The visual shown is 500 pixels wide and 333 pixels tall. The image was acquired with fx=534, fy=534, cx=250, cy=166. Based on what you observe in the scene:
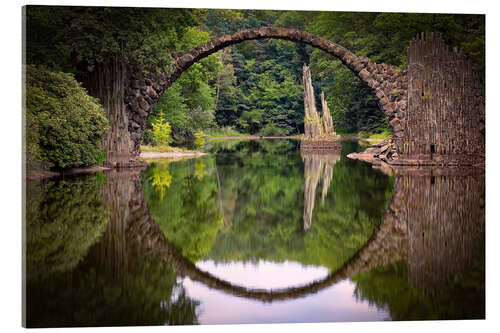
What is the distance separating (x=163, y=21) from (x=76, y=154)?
10.4ft

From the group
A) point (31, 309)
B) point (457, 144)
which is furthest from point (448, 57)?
point (31, 309)

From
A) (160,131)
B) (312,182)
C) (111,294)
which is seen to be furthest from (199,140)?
(111,294)

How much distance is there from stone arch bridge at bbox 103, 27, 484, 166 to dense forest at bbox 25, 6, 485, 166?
38 centimetres

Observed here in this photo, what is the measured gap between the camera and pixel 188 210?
6.95 m

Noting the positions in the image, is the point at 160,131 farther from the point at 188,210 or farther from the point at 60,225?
the point at 60,225

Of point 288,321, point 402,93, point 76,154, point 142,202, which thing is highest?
point 402,93

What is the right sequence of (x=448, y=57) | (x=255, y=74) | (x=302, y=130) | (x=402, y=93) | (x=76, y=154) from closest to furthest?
(x=76, y=154)
(x=448, y=57)
(x=402, y=93)
(x=255, y=74)
(x=302, y=130)

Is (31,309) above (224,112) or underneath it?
underneath

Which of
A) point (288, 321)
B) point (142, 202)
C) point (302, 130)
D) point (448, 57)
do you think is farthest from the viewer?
point (302, 130)

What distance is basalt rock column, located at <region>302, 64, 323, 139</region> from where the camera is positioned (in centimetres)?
1862

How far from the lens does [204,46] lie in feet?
41.1

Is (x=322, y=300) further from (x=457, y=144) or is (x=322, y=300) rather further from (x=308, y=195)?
(x=457, y=144)

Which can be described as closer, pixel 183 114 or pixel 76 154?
pixel 76 154

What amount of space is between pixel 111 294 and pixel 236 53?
10689 millimetres
